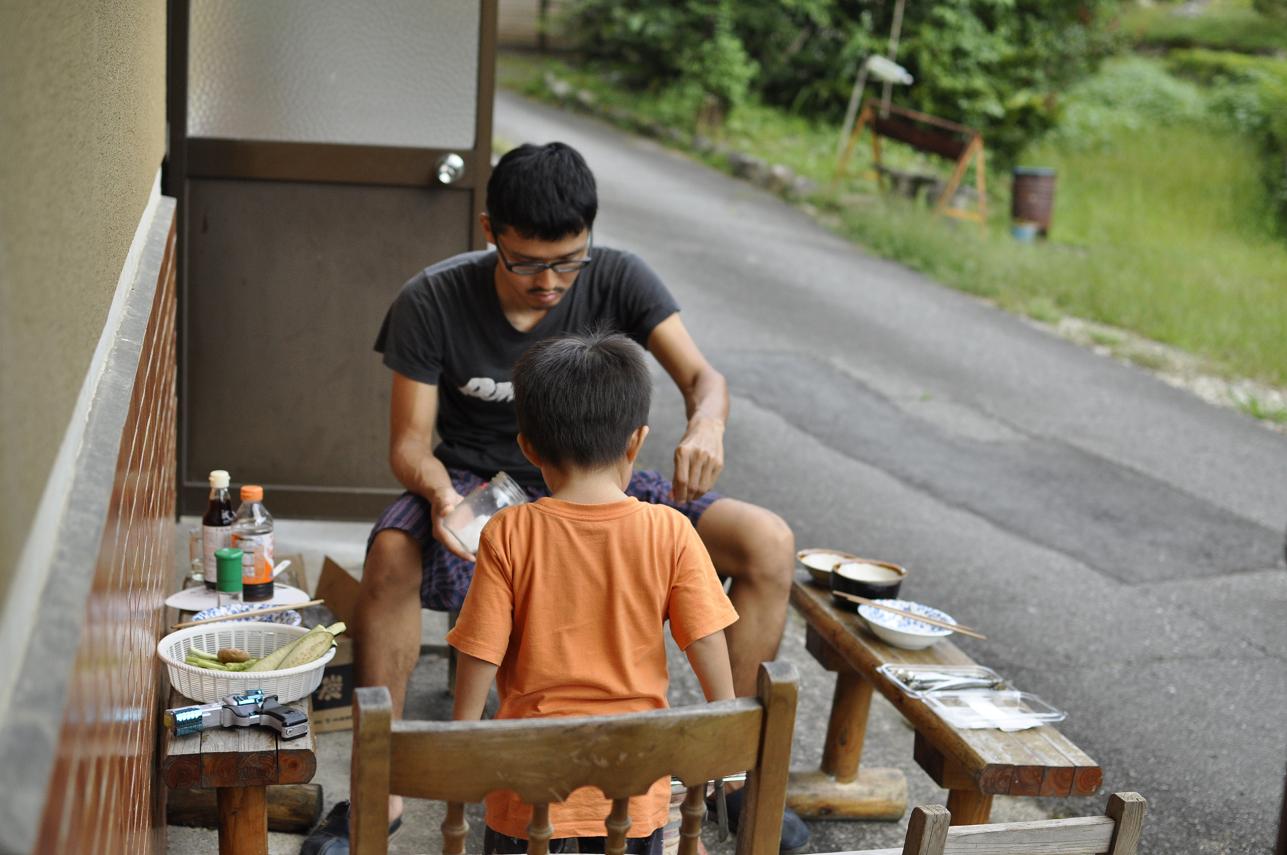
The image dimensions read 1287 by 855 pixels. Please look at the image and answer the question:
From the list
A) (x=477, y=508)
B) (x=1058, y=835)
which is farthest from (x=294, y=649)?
(x=1058, y=835)

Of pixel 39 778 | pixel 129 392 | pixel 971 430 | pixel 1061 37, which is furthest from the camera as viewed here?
pixel 1061 37

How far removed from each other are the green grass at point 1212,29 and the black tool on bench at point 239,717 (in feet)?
77.3

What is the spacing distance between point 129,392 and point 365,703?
633 mm

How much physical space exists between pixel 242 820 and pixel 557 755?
120 cm

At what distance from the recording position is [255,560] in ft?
10.6

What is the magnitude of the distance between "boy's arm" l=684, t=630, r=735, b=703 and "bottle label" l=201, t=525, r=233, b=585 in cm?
115

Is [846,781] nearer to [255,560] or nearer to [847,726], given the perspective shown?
[847,726]

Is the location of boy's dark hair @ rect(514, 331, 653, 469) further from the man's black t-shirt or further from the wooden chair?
the man's black t-shirt

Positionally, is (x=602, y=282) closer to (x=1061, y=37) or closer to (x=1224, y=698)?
(x=1224, y=698)

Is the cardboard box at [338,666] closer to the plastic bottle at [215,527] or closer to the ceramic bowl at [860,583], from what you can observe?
the plastic bottle at [215,527]

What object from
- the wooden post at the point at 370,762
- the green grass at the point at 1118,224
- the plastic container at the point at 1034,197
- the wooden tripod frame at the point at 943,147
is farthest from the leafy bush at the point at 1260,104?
the wooden post at the point at 370,762

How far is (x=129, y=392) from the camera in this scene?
194cm

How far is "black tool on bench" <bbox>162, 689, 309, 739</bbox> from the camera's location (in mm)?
2510

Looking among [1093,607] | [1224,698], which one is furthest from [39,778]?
[1093,607]
